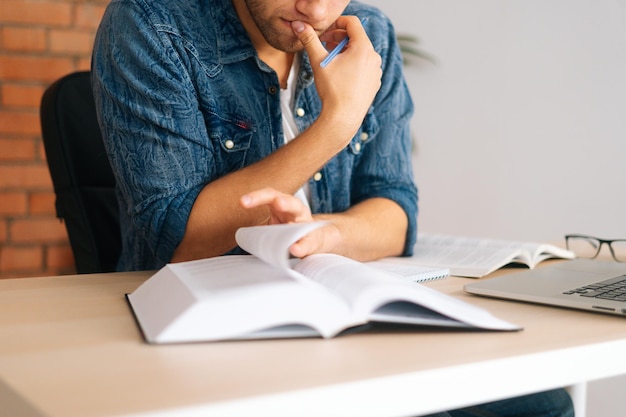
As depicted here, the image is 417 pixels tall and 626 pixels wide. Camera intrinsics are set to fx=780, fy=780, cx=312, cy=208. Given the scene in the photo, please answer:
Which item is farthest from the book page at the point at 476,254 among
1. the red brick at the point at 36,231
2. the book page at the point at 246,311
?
the red brick at the point at 36,231

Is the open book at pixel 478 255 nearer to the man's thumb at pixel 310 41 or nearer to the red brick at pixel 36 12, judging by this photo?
the man's thumb at pixel 310 41

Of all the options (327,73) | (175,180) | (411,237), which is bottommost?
(411,237)

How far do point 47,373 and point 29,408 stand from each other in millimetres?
68

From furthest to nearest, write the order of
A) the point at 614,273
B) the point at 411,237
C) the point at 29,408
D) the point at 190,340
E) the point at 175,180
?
the point at 411,237 → the point at 175,180 → the point at 614,273 → the point at 190,340 → the point at 29,408

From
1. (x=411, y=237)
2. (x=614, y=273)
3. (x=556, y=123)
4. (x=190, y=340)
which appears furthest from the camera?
(x=556, y=123)

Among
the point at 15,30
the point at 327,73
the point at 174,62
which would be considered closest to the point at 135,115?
the point at 174,62

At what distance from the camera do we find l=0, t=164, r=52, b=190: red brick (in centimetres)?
254

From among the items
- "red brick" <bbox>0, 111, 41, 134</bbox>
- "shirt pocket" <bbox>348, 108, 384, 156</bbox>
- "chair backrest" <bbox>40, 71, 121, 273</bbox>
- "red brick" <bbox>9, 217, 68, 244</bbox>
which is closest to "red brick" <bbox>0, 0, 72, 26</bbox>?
"red brick" <bbox>0, 111, 41, 134</bbox>

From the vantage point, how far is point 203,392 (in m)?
0.49

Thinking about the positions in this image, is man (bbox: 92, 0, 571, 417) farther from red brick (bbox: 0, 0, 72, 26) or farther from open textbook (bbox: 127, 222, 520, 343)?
red brick (bbox: 0, 0, 72, 26)

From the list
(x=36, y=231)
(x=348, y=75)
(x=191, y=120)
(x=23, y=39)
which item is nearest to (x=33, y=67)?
(x=23, y=39)

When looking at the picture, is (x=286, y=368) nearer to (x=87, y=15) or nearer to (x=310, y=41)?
(x=310, y=41)

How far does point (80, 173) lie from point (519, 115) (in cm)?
234

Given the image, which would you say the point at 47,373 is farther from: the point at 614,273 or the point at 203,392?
the point at 614,273
